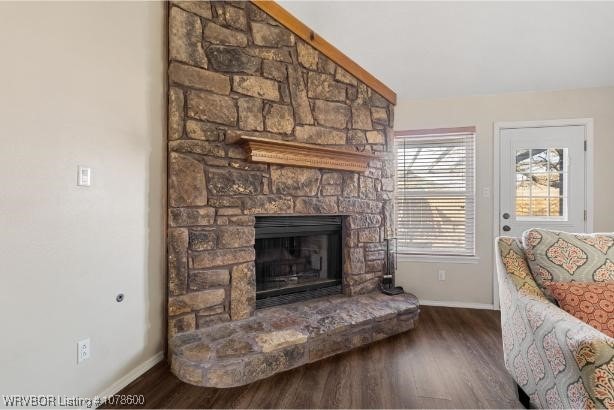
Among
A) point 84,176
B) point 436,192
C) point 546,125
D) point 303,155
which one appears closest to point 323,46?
point 303,155

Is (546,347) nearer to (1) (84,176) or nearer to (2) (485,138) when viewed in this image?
(1) (84,176)

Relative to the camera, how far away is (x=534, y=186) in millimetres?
3164

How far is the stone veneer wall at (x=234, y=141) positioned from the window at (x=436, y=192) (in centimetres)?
85

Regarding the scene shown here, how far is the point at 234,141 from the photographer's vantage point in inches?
86.3

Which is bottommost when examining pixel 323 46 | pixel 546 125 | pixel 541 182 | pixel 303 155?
pixel 541 182

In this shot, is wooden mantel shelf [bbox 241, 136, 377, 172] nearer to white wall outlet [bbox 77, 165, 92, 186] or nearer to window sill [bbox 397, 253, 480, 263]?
white wall outlet [bbox 77, 165, 92, 186]

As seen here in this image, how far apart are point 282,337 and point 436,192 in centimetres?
240

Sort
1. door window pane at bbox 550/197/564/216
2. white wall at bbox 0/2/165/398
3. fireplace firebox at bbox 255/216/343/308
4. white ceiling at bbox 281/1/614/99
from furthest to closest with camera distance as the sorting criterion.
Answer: door window pane at bbox 550/197/564/216, fireplace firebox at bbox 255/216/343/308, white ceiling at bbox 281/1/614/99, white wall at bbox 0/2/165/398

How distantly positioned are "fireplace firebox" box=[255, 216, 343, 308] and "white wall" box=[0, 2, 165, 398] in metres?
0.82

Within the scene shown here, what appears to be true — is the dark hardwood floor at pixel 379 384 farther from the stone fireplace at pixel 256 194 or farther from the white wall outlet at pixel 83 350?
the white wall outlet at pixel 83 350

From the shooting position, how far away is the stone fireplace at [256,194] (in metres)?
2.00

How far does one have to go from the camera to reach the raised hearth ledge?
175 centimetres

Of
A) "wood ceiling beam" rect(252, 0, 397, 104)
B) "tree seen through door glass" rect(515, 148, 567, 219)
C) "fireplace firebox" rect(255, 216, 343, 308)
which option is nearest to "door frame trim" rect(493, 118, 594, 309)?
"tree seen through door glass" rect(515, 148, 567, 219)

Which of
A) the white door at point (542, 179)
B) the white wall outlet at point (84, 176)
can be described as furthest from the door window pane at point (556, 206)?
the white wall outlet at point (84, 176)
